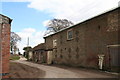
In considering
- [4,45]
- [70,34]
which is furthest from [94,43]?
[4,45]

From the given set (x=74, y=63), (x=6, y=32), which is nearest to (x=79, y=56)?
(x=74, y=63)

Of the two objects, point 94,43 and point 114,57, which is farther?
point 94,43

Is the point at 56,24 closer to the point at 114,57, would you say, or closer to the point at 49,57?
the point at 49,57

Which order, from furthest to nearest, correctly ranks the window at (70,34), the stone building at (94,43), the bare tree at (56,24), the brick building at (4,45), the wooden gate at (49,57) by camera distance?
the bare tree at (56,24), the wooden gate at (49,57), the window at (70,34), the stone building at (94,43), the brick building at (4,45)

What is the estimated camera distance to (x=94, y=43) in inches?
720

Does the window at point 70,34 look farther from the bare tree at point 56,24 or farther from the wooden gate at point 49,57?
the bare tree at point 56,24

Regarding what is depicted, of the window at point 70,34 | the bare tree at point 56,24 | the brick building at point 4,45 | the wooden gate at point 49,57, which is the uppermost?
the bare tree at point 56,24

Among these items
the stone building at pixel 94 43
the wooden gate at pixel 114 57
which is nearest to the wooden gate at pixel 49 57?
the stone building at pixel 94 43

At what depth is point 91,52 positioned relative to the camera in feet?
61.4

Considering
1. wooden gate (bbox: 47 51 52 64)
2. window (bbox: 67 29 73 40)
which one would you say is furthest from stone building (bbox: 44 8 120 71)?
wooden gate (bbox: 47 51 52 64)

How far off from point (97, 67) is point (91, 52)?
2.03 meters

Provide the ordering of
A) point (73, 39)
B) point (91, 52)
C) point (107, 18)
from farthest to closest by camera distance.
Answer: point (73, 39) → point (91, 52) → point (107, 18)

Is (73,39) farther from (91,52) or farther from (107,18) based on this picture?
(107,18)

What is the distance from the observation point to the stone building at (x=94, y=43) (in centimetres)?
1568
